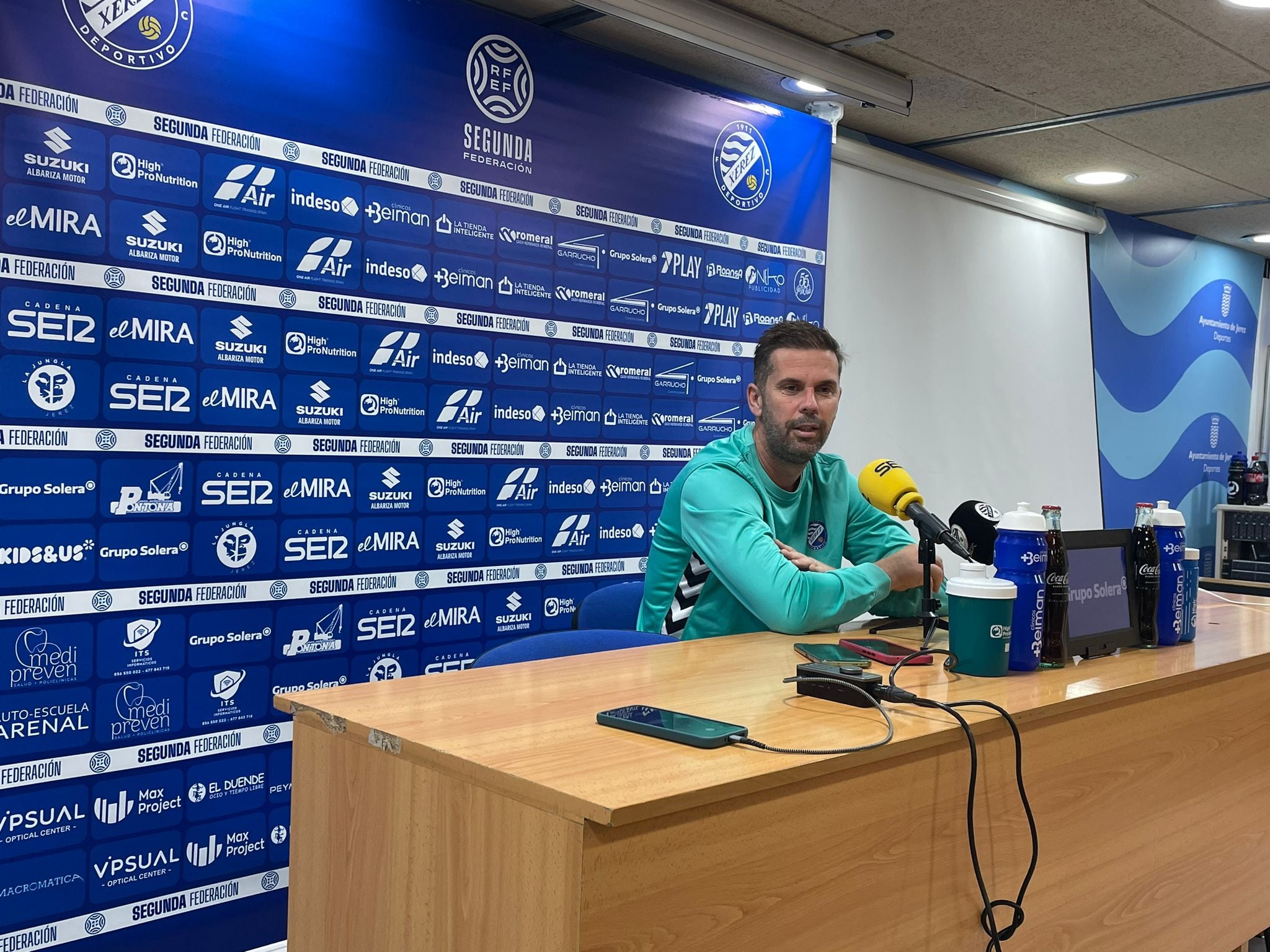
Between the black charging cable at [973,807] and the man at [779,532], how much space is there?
53cm

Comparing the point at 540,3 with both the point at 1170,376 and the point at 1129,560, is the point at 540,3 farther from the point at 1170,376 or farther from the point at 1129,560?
the point at 1170,376

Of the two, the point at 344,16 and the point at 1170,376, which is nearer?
the point at 344,16

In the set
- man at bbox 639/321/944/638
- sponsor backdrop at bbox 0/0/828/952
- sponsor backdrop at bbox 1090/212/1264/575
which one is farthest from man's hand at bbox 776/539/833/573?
sponsor backdrop at bbox 1090/212/1264/575

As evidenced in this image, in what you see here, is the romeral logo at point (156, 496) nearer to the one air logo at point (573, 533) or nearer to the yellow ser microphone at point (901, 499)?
the one air logo at point (573, 533)

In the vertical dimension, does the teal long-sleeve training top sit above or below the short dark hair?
below

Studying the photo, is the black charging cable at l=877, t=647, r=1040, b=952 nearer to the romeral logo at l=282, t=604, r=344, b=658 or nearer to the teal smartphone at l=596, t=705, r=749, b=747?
the teal smartphone at l=596, t=705, r=749, b=747

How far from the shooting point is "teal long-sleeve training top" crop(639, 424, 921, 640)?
6.71ft

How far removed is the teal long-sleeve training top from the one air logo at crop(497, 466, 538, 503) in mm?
817

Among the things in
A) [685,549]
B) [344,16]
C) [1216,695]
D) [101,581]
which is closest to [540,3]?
[344,16]

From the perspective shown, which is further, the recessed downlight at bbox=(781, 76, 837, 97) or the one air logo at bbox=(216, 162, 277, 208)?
the recessed downlight at bbox=(781, 76, 837, 97)

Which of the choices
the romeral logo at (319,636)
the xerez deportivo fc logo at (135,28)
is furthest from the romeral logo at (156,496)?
the xerez deportivo fc logo at (135,28)

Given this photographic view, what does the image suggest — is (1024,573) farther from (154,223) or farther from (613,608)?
(154,223)

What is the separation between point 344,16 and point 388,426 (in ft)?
3.37

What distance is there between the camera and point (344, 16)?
8.97ft
